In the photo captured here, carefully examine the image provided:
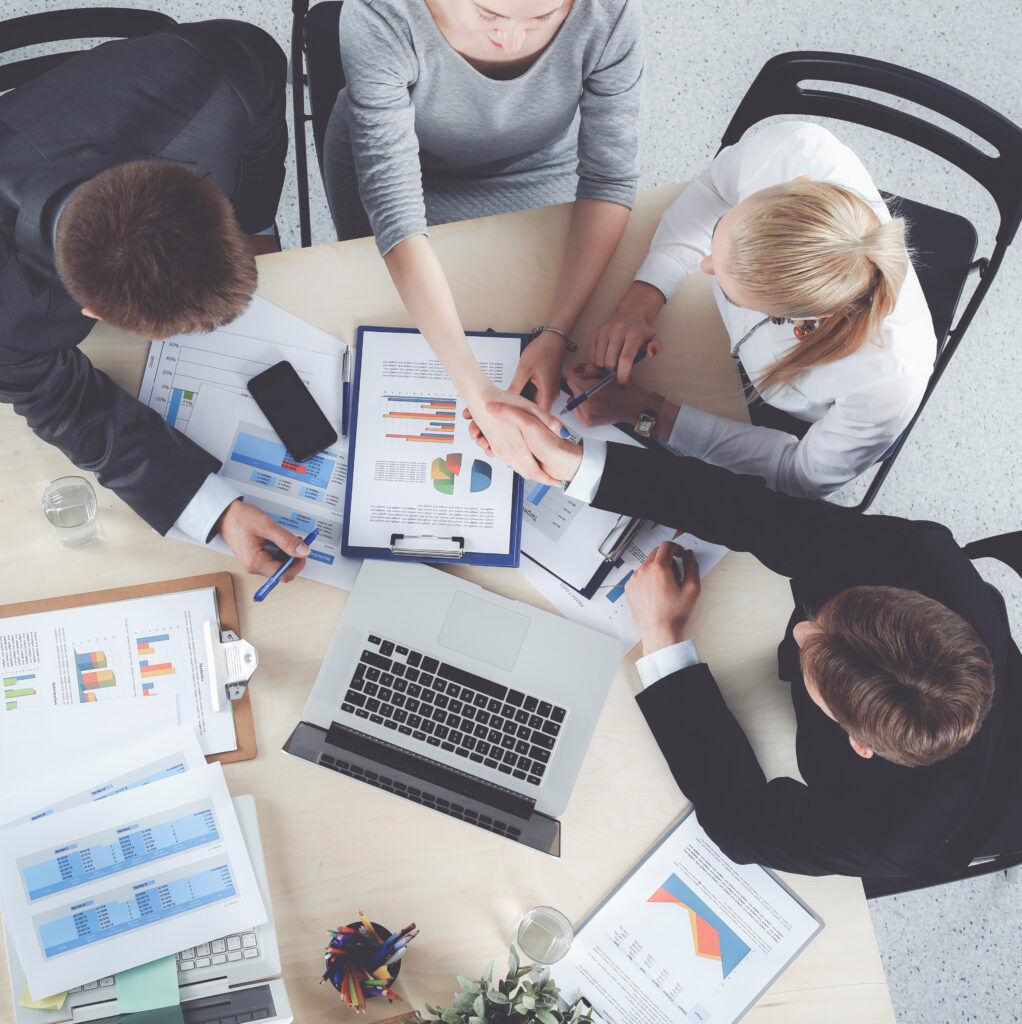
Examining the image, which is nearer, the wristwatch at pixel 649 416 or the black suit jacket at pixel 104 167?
the black suit jacket at pixel 104 167

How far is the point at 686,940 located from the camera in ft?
3.49

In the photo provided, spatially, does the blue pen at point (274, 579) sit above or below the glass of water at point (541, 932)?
above

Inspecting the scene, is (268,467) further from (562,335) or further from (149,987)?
(149,987)

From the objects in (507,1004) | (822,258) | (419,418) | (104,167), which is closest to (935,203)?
(822,258)

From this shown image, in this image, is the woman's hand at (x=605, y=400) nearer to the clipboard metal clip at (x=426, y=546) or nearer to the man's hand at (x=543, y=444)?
the man's hand at (x=543, y=444)

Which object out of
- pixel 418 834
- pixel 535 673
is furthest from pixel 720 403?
pixel 418 834

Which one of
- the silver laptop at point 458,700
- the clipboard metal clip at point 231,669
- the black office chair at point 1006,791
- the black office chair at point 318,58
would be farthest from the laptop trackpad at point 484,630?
the black office chair at point 318,58

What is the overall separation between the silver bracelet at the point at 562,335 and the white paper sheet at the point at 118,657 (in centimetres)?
63

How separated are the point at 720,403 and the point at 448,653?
1.92 feet

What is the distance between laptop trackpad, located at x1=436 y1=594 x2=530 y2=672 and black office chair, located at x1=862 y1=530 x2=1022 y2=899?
669 millimetres

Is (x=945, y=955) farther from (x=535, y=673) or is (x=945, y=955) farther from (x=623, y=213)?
(x=623, y=213)

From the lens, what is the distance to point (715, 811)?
1064mm

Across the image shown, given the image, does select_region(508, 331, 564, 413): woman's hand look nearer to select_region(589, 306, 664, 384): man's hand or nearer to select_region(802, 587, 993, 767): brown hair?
select_region(589, 306, 664, 384): man's hand

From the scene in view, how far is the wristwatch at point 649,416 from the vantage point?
3.98 feet
